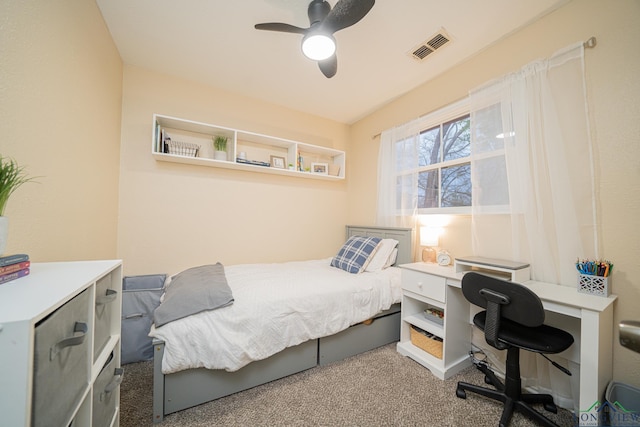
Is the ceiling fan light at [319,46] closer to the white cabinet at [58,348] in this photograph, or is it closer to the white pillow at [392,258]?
the white cabinet at [58,348]

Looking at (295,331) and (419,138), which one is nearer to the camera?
(295,331)

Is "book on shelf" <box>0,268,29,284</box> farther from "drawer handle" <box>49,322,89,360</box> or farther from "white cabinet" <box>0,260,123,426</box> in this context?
"drawer handle" <box>49,322,89,360</box>

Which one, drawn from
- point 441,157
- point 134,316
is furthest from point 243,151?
point 441,157

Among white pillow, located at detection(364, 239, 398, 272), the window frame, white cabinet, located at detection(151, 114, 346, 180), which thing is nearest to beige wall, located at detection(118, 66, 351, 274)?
white cabinet, located at detection(151, 114, 346, 180)

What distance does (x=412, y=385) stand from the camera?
1624mm

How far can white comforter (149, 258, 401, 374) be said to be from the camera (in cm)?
134

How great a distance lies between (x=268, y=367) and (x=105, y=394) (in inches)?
35.9

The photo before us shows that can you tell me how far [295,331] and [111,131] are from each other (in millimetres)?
2301

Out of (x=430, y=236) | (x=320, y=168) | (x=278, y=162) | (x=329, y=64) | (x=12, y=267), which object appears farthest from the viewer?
(x=320, y=168)

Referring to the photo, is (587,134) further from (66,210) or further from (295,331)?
(66,210)

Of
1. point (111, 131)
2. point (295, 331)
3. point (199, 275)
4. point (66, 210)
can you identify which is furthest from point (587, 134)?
point (111, 131)

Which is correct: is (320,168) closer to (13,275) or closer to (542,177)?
(542,177)

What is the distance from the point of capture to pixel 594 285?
1297 mm

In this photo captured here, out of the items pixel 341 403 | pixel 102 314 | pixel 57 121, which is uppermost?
pixel 57 121
